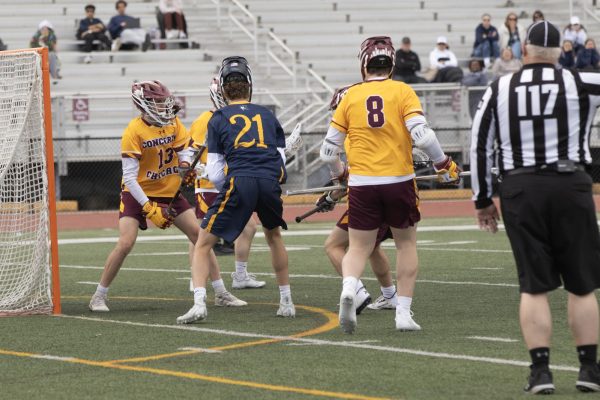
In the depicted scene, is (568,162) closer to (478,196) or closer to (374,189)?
(478,196)

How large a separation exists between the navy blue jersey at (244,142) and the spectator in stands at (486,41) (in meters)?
17.7

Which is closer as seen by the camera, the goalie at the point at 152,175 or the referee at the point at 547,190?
the referee at the point at 547,190

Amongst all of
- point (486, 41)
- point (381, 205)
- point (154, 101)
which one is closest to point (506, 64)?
point (486, 41)

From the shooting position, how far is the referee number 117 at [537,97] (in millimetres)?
6098

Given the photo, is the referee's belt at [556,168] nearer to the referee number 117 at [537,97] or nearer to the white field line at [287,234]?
the referee number 117 at [537,97]

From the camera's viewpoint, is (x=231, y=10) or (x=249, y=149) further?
(x=231, y=10)

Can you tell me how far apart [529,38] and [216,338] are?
2.97m

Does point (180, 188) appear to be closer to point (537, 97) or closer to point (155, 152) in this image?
point (155, 152)

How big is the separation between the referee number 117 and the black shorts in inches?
11.6

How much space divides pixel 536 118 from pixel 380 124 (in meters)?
2.04

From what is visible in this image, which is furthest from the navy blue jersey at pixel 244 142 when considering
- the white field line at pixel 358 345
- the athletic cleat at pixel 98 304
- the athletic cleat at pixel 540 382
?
the athletic cleat at pixel 540 382

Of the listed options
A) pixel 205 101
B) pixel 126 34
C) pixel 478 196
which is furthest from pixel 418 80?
pixel 478 196

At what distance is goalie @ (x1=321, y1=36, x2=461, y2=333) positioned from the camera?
805 cm

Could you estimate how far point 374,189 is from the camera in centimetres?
809
